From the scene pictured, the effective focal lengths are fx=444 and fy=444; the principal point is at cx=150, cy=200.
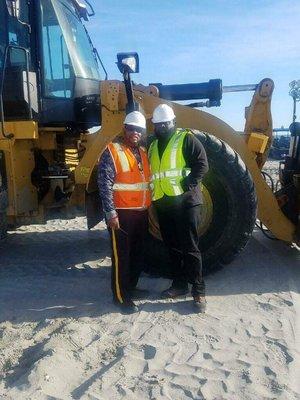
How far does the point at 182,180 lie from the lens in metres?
3.97

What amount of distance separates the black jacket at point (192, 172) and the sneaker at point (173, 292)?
2.67 ft

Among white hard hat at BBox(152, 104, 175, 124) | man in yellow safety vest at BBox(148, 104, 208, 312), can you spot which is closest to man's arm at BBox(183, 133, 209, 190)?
man in yellow safety vest at BBox(148, 104, 208, 312)

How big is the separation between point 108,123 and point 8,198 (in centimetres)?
139

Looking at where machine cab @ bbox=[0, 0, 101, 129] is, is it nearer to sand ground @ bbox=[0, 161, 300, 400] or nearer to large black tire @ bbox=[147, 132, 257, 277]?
large black tire @ bbox=[147, 132, 257, 277]

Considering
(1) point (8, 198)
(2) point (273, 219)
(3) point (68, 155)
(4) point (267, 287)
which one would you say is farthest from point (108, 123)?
(4) point (267, 287)

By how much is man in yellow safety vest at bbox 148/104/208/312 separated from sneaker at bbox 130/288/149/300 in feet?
1.51

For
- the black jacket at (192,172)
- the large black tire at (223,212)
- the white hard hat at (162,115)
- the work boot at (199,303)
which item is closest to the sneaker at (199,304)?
the work boot at (199,303)

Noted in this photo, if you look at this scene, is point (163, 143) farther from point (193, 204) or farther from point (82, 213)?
point (82, 213)

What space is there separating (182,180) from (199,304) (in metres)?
1.10

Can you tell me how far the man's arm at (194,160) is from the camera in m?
3.89

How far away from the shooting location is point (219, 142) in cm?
445

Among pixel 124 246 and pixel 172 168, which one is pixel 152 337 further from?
pixel 172 168

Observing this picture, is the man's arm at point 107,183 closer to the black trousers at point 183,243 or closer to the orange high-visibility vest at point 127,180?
the orange high-visibility vest at point 127,180

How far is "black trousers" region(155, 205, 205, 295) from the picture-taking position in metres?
3.96
